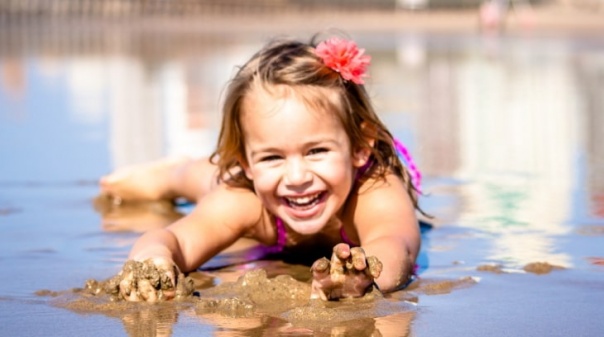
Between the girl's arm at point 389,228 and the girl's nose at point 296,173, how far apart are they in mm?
258

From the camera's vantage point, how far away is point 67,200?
5.13 meters

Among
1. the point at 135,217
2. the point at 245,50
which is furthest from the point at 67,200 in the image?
the point at 245,50

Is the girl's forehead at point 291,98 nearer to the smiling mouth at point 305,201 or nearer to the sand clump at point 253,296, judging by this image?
the smiling mouth at point 305,201

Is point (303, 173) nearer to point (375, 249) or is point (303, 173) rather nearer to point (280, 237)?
point (375, 249)

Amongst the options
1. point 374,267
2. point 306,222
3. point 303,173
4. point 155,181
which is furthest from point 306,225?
point 155,181

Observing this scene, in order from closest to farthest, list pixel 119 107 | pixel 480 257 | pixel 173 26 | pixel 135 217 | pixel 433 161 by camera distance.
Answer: pixel 480 257 → pixel 135 217 → pixel 433 161 → pixel 119 107 → pixel 173 26

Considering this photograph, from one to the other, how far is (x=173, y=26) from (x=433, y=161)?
857 inches

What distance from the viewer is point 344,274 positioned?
310 cm

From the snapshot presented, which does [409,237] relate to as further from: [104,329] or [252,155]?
[104,329]

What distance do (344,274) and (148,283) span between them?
0.51 m

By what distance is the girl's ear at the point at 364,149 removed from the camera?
3.83 m

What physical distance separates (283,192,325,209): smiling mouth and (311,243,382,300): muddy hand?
518 millimetres

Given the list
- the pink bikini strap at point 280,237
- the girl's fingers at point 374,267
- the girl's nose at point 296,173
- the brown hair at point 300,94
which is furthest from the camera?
the pink bikini strap at point 280,237

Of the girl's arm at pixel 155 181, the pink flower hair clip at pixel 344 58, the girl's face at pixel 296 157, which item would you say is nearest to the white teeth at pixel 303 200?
the girl's face at pixel 296 157
